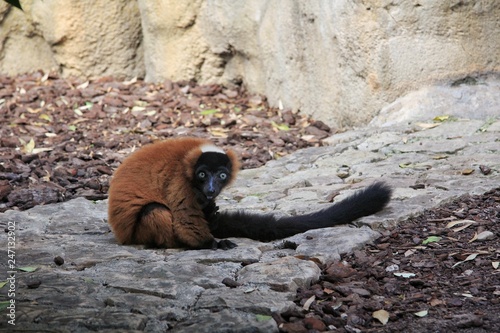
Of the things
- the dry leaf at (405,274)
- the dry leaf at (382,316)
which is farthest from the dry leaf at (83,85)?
the dry leaf at (382,316)

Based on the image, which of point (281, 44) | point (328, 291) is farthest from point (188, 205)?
point (281, 44)

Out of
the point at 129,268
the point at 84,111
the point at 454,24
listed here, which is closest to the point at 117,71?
the point at 84,111

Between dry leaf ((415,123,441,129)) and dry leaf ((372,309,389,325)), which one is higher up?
dry leaf ((415,123,441,129))

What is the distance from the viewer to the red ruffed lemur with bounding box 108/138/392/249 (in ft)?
16.9

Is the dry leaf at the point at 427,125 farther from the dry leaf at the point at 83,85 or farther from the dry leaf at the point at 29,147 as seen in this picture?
the dry leaf at the point at 83,85

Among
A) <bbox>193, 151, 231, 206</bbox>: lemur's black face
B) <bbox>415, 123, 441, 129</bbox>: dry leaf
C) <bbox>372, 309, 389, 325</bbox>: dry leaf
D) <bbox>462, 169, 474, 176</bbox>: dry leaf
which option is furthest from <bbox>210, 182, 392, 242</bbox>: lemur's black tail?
<bbox>415, 123, 441, 129</bbox>: dry leaf

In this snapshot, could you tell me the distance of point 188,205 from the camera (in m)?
5.19

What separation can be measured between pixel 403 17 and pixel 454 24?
1.99 feet

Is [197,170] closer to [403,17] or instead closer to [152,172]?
[152,172]

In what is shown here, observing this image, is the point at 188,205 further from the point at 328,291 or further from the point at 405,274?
the point at 405,274

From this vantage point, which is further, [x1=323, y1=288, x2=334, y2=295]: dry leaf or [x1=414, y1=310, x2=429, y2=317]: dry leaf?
[x1=323, y1=288, x2=334, y2=295]: dry leaf

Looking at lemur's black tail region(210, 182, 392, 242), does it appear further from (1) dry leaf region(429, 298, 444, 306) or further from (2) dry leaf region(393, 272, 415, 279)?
(1) dry leaf region(429, 298, 444, 306)

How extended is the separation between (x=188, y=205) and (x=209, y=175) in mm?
255

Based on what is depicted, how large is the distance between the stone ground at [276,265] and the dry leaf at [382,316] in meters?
0.01
